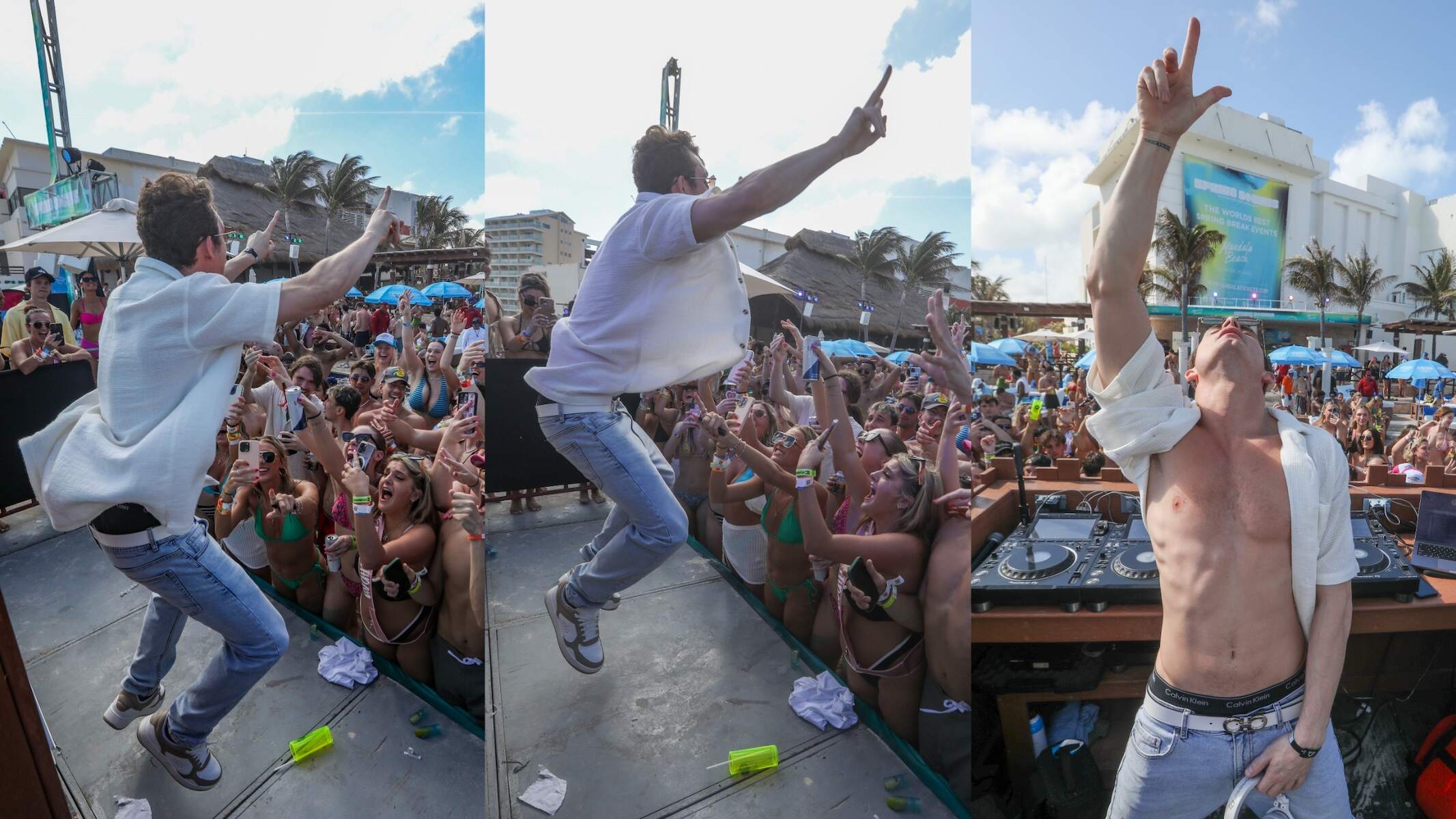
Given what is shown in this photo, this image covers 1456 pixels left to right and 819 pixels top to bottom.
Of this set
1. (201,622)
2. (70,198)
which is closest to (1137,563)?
(201,622)

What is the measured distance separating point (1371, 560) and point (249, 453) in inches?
126

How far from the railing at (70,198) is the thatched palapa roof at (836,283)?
168 cm

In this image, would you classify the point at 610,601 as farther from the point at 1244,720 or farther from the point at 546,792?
the point at 1244,720

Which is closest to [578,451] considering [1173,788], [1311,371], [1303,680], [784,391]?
[784,391]

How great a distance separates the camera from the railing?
5.99 feet

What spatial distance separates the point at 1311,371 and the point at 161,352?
3.46 metres

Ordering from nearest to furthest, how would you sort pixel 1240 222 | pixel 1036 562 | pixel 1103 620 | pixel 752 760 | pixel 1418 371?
pixel 752 760 < pixel 1103 620 < pixel 1036 562 < pixel 1240 222 < pixel 1418 371

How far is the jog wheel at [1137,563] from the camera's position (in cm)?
224

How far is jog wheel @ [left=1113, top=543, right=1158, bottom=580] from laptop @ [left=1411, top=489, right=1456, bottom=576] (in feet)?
2.49

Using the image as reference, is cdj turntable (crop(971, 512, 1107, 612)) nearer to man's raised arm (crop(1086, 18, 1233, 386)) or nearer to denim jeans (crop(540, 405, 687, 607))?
man's raised arm (crop(1086, 18, 1233, 386))

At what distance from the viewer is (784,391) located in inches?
79.7

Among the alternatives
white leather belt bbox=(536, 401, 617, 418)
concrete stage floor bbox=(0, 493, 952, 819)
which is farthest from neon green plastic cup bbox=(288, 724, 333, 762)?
white leather belt bbox=(536, 401, 617, 418)

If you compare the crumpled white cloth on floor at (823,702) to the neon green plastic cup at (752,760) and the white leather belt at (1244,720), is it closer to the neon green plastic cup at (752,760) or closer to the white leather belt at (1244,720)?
the neon green plastic cup at (752,760)

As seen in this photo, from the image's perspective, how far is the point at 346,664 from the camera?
6.75 feet
